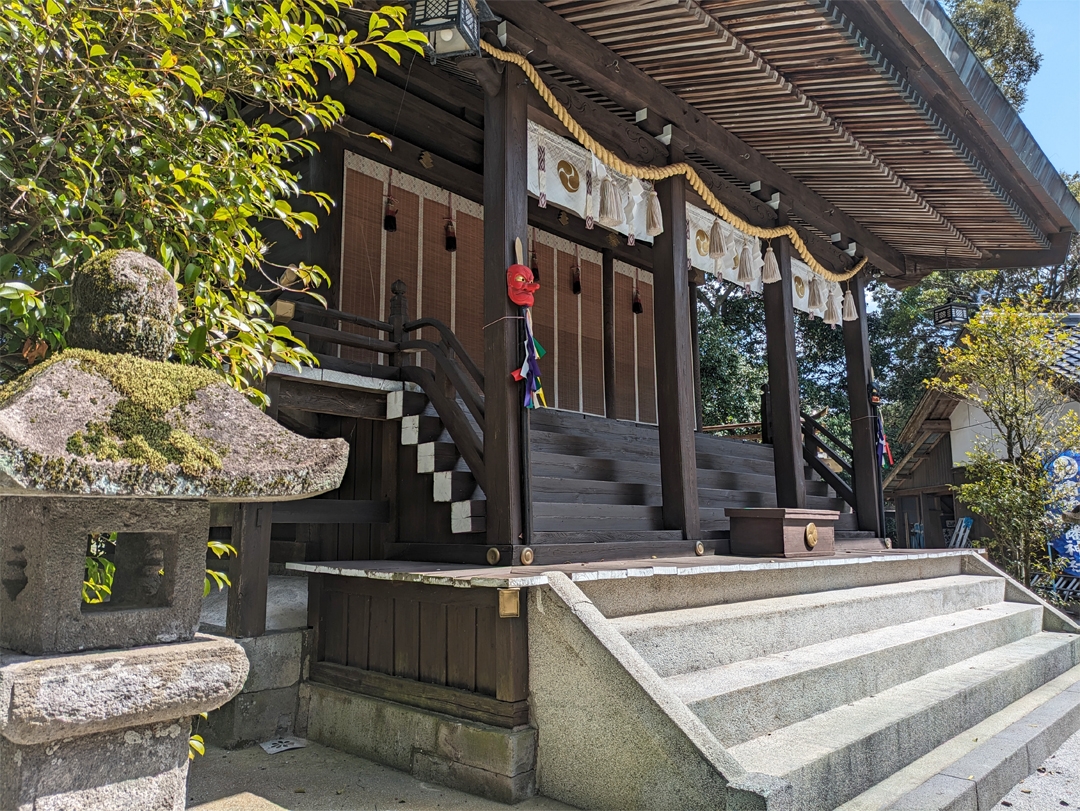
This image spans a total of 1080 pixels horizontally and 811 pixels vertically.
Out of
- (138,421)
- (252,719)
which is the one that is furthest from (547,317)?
(138,421)

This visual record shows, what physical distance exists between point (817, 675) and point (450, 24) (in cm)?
428

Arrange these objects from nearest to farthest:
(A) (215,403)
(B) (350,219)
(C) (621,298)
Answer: (A) (215,403) → (B) (350,219) → (C) (621,298)

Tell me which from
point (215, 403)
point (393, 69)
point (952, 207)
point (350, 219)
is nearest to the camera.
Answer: point (215, 403)

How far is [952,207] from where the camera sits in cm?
851

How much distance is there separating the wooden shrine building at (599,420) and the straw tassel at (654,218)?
0.03 m

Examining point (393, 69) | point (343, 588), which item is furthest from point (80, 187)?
point (393, 69)

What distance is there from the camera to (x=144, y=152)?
2.86 metres

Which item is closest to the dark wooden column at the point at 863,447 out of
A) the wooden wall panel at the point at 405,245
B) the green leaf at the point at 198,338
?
the wooden wall panel at the point at 405,245

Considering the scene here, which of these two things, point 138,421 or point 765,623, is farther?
point 765,623

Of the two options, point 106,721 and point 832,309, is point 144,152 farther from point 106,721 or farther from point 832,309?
point 832,309

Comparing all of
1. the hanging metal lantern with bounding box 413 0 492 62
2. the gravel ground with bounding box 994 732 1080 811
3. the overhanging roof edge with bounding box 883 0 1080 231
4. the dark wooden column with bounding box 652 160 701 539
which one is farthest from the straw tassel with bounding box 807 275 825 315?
the hanging metal lantern with bounding box 413 0 492 62

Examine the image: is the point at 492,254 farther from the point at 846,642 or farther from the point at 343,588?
the point at 846,642

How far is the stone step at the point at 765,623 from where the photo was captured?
168 inches

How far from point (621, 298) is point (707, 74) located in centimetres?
468
